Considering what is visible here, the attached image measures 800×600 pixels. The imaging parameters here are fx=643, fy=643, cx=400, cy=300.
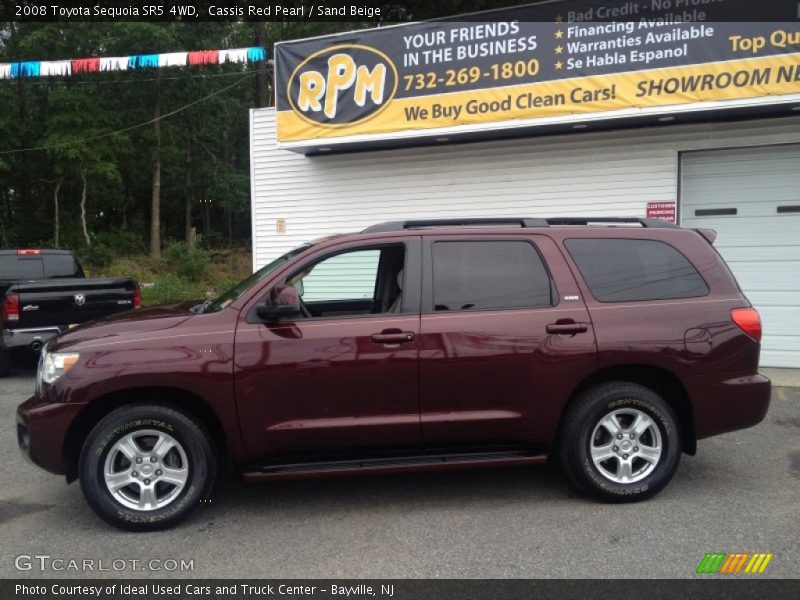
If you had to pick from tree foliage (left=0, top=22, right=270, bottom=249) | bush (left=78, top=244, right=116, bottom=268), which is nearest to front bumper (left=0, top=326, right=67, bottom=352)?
tree foliage (left=0, top=22, right=270, bottom=249)

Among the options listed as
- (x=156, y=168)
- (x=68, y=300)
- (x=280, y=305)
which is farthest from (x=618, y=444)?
(x=156, y=168)

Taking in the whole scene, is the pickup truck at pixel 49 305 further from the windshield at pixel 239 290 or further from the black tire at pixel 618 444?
the black tire at pixel 618 444

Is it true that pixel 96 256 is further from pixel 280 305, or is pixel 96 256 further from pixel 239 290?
pixel 280 305

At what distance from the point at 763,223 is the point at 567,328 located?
601cm

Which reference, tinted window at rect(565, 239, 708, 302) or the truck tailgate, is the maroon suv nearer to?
tinted window at rect(565, 239, 708, 302)

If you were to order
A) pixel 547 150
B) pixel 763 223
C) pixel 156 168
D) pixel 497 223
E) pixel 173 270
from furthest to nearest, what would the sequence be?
pixel 156 168, pixel 173 270, pixel 547 150, pixel 763 223, pixel 497 223

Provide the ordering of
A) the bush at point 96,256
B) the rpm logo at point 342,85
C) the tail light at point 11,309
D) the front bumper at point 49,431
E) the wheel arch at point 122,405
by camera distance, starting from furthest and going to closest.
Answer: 1. the bush at point 96,256
2. the rpm logo at point 342,85
3. the tail light at point 11,309
4. the wheel arch at point 122,405
5. the front bumper at point 49,431

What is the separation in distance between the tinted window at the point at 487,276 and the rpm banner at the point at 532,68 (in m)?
5.07

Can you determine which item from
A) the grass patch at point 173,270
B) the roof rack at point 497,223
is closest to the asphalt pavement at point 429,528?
the roof rack at point 497,223

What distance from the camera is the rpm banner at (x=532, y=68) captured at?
26.2ft

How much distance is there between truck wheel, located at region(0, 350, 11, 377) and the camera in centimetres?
851

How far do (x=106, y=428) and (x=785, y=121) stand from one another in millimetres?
8729

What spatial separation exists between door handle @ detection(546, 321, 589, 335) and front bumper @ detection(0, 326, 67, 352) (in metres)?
6.94

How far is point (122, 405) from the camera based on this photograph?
160 inches
